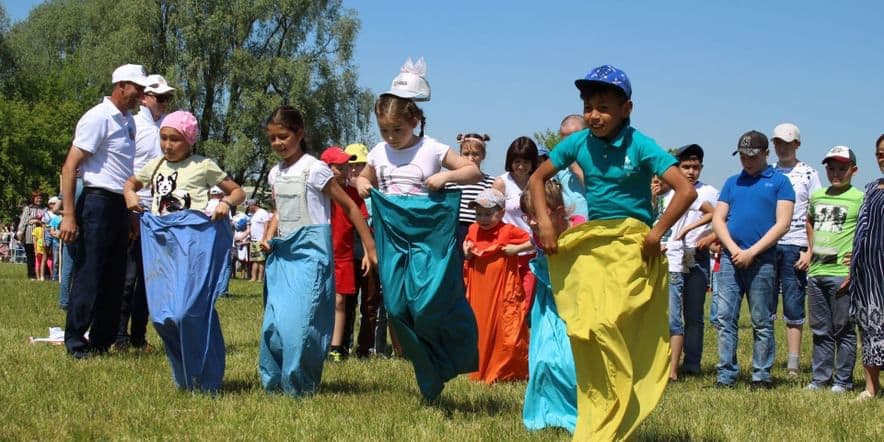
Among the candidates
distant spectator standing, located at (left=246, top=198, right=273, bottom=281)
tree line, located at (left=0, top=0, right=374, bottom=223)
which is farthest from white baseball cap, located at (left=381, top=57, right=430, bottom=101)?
tree line, located at (left=0, top=0, right=374, bottom=223)

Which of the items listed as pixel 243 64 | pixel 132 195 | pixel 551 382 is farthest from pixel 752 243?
pixel 243 64

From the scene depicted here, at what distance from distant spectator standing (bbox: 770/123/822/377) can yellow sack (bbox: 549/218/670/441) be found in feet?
14.9

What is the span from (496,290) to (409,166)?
8.63 feet

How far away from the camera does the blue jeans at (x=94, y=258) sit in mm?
8945

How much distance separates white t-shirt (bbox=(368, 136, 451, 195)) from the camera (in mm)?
6531

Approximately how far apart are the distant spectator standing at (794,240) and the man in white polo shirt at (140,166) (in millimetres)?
5955

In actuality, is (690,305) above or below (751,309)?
below

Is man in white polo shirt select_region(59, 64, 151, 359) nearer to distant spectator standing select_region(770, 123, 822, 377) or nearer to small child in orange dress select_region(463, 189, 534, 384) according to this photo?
small child in orange dress select_region(463, 189, 534, 384)

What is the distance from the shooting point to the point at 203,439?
5586 millimetres

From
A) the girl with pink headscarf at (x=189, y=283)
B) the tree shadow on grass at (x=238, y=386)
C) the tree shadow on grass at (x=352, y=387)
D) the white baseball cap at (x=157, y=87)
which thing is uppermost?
the white baseball cap at (x=157, y=87)

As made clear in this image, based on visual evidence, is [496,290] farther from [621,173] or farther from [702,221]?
[621,173]

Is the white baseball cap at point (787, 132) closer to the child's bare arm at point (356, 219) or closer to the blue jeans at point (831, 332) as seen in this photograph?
the blue jeans at point (831, 332)

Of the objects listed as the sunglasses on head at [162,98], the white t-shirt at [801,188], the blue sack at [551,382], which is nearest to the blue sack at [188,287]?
the blue sack at [551,382]

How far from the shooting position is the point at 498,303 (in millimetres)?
8891
